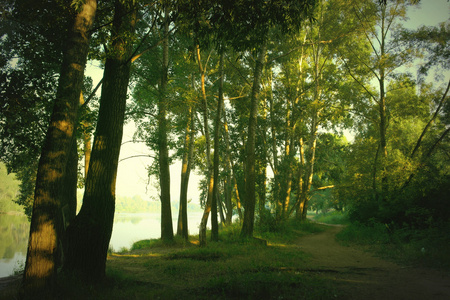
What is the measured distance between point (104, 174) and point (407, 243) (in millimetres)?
10980

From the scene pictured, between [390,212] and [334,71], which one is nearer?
[390,212]

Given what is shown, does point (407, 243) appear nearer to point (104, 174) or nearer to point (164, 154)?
point (104, 174)

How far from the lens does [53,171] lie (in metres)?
4.57

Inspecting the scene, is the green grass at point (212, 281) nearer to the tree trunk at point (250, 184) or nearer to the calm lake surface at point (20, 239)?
the tree trunk at point (250, 184)

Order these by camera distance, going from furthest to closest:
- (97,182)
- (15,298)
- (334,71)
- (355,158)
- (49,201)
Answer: (334,71) < (355,158) < (97,182) < (49,201) < (15,298)

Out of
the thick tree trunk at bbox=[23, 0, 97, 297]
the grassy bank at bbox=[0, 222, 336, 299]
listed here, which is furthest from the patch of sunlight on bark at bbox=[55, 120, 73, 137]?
the grassy bank at bbox=[0, 222, 336, 299]

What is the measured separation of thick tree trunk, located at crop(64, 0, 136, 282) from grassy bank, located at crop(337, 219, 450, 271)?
8248 millimetres

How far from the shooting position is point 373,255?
937cm

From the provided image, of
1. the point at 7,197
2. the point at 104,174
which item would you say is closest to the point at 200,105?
the point at 104,174

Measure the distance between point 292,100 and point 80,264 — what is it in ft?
62.2

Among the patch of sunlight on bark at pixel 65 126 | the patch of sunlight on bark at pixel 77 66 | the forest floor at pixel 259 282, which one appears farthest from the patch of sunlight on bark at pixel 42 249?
the patch of sunlight on bark at pixel 77 66

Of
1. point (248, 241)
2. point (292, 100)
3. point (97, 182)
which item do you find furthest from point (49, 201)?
point (292, 100)

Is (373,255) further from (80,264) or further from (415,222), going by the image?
(80,264)

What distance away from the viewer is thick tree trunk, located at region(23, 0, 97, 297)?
4.30 meters
